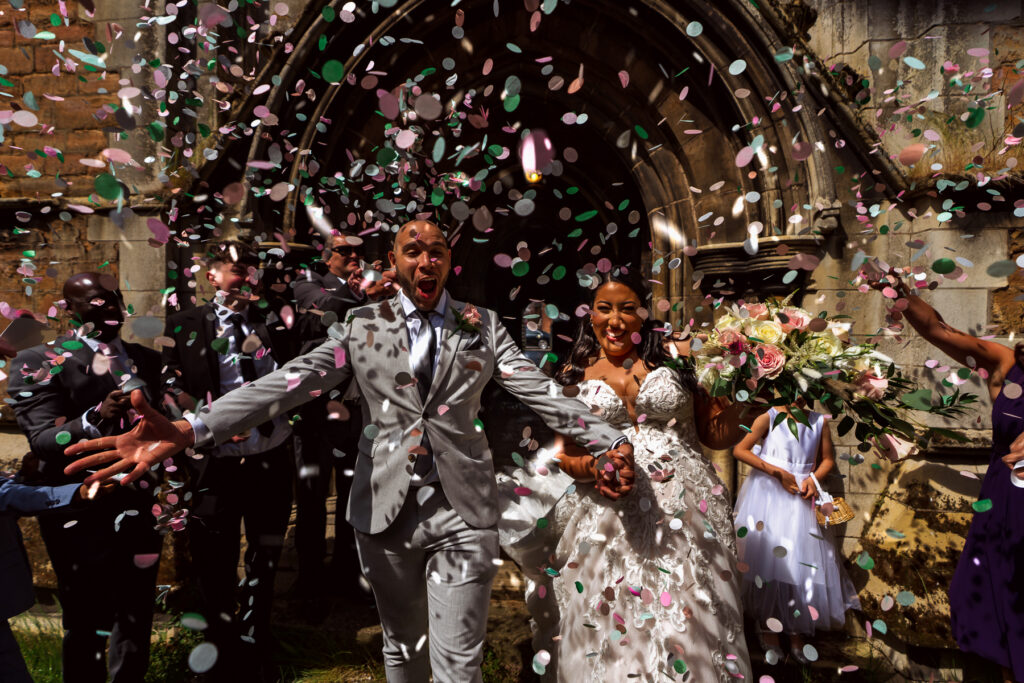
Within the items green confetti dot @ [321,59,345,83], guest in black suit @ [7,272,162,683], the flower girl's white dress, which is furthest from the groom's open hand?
green confetti dot @ [321,59,345,83]

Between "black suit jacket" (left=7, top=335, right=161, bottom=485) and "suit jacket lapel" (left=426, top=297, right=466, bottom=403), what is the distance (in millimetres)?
1550

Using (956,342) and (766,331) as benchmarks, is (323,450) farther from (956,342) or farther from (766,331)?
(956,342)

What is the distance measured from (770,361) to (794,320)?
11.7 inches

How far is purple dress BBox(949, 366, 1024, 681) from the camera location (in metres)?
2.64

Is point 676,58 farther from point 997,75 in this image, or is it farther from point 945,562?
point 945,562

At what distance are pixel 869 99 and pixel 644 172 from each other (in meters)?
1.86

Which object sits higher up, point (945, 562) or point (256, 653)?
point (945, 562)

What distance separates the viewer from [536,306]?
3.43 metres

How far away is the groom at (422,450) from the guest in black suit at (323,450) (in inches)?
54.6

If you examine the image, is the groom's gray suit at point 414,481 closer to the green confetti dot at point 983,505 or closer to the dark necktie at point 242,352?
the dark necktie at point 242,352

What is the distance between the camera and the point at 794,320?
2799mm

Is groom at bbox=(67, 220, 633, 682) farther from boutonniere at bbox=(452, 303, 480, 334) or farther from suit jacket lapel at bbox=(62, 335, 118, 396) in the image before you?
suit jacket lapel at bbox=(62, 335, 118, 396)

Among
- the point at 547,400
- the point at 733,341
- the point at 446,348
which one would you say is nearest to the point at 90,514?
the point at 446,348

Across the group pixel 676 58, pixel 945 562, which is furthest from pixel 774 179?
pixel 945 562
